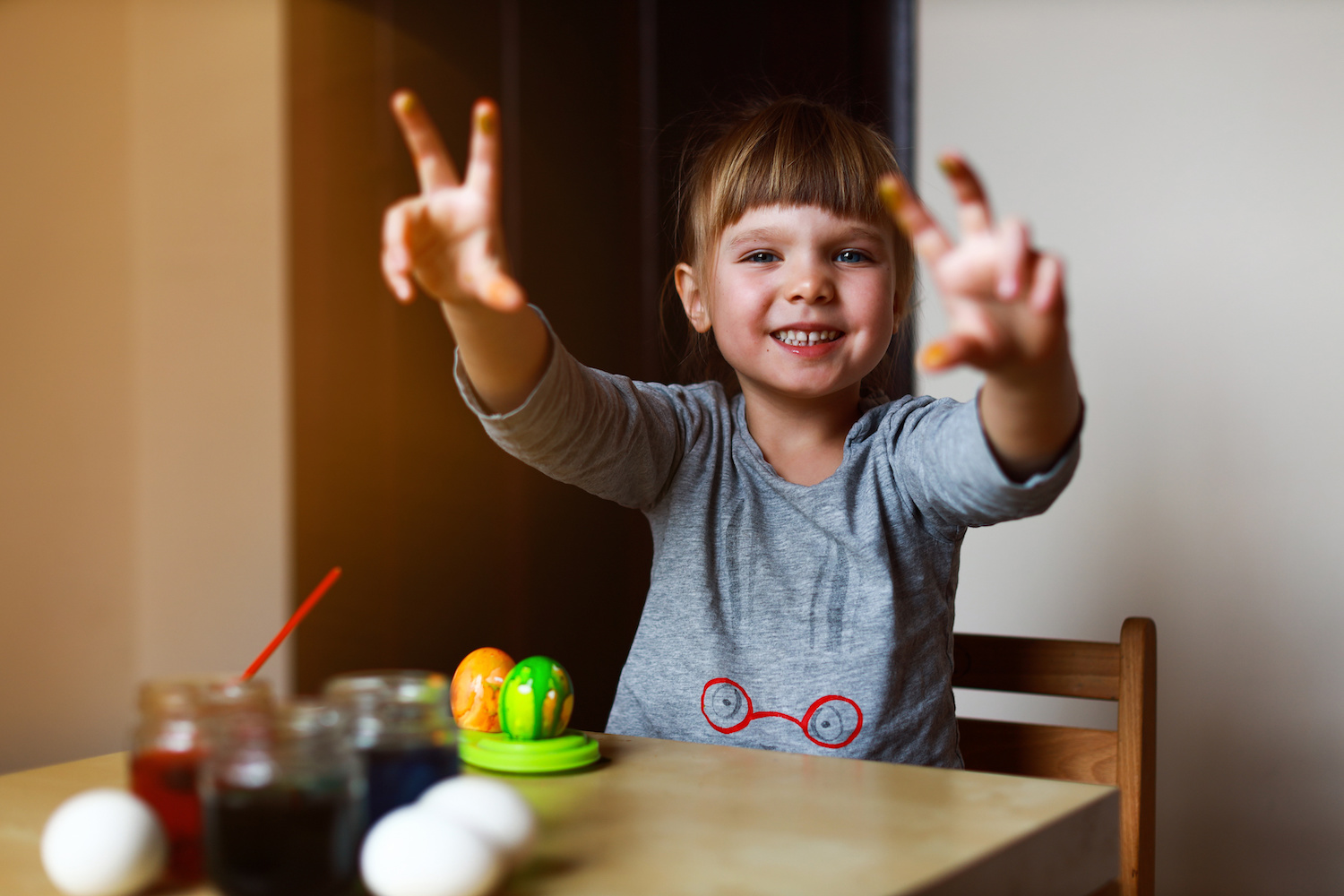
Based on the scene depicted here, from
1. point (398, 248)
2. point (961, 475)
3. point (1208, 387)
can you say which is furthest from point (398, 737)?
point (1208, 387)

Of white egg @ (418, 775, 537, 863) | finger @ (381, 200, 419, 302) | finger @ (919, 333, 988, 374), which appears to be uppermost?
finger @ (381, 200, 419, 302)

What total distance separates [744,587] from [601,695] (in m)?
1.13

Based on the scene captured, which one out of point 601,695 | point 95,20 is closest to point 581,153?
point 95,20

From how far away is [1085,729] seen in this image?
2.97ft

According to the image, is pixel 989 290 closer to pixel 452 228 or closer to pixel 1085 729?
pixel 452 228

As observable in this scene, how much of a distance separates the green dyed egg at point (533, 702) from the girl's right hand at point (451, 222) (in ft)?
0.73

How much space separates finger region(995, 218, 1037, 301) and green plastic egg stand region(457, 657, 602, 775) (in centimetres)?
34

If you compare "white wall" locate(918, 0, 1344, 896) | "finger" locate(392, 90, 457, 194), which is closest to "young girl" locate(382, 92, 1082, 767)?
"finger" locate(392, 90, 457, 194)

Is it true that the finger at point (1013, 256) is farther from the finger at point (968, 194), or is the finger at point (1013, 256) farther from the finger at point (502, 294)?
the finger at point (502, 294)

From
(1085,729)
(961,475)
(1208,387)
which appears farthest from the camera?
(1208,387)

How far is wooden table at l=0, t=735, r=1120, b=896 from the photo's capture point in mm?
466

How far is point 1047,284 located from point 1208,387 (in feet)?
3.74

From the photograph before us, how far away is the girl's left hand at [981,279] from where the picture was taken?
0.54 metres

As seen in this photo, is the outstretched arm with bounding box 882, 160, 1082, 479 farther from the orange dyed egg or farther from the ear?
the ear
